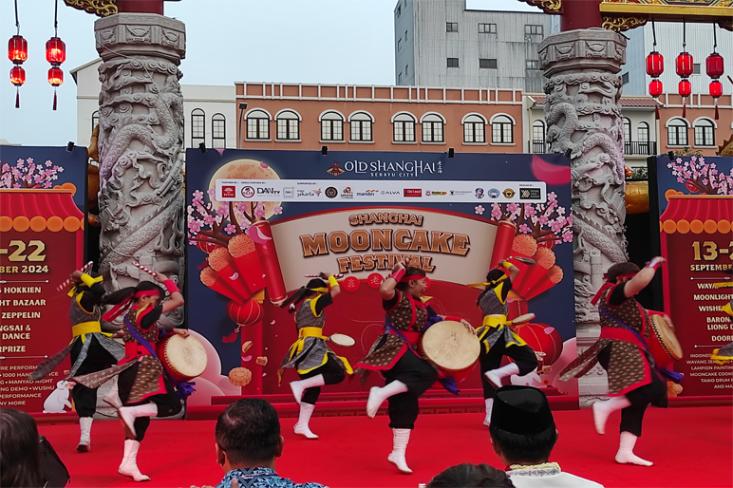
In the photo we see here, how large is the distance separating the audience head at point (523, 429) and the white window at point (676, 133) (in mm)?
29321

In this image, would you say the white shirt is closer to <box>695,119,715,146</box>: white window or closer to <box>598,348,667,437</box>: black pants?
<box>598,348,667,437</box>: black pants

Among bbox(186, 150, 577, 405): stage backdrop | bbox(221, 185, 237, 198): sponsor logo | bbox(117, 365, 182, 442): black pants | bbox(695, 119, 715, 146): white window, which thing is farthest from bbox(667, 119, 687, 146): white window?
bbox(117, 365, 182, 442): black pants

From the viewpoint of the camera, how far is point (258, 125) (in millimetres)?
28047

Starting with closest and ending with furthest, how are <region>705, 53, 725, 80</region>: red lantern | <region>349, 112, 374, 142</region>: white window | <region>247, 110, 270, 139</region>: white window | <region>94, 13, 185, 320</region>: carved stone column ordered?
1. <region>94, 13, 185, 320</region>: carved stone column
2. <region>705, 53, 725, 80</region>: red lantern
3. <region>247, 110, 270, 139</region>: white window
4. <region>349, 112, 374, 142</region>: white window

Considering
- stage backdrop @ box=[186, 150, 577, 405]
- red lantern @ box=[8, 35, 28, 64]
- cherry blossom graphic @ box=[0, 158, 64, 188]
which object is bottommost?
stage backdrop @ box=[186, 150, 577, 405]

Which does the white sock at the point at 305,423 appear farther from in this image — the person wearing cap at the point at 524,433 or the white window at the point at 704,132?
the white window at the point at 704,132

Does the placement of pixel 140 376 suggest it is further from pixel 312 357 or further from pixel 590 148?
pixel 590 148

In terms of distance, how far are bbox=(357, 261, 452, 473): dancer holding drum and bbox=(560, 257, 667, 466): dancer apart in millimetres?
1019

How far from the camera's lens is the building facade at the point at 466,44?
2889 cm

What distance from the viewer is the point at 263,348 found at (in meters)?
7.84

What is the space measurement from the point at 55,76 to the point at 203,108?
723 inches

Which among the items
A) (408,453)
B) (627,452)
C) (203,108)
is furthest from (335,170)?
(203,108)

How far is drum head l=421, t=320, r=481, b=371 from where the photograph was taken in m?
5.71

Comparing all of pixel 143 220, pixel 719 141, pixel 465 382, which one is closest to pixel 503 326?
pixel 465 382
